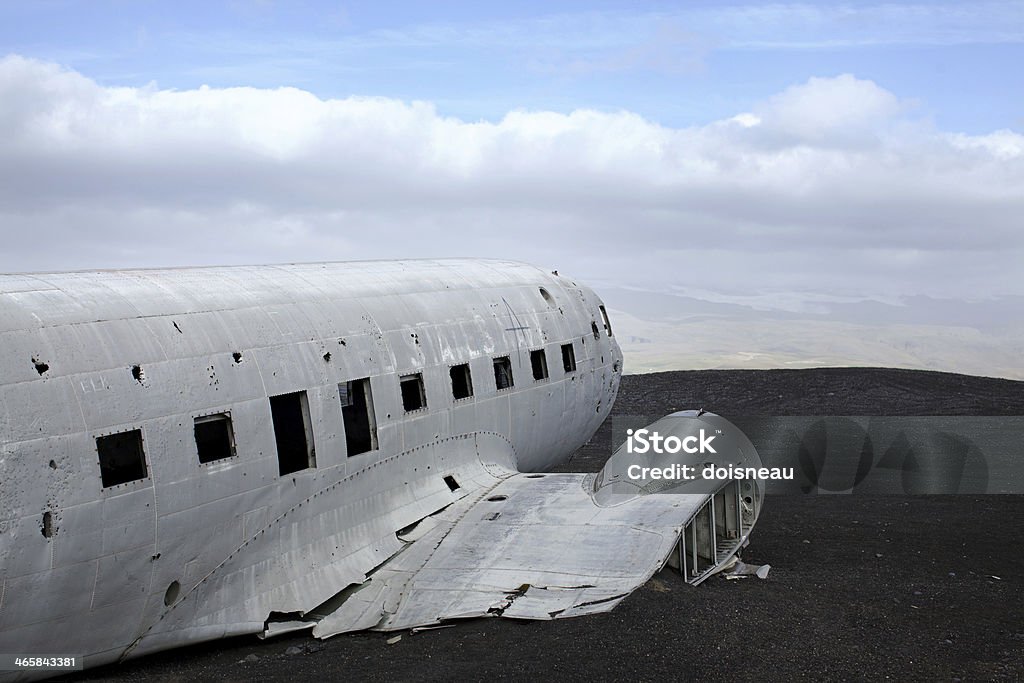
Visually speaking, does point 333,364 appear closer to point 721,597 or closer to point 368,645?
point 368,645

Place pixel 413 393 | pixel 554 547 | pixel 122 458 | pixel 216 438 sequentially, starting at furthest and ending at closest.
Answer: pixel 413 393
pixel 554 547
pixel 216 438
pixel 122 458

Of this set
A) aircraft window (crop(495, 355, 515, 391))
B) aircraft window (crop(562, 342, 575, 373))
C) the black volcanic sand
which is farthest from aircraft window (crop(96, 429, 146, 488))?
aircraft window (crop(562, 342, 575, 373))

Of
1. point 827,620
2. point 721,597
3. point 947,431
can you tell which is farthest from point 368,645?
point 947,431

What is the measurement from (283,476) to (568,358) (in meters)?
7.99

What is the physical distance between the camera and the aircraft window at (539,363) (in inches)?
749

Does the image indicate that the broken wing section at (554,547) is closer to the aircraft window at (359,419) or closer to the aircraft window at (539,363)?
the aircraft window at (359,419)

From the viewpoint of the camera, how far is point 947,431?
31.2 meters

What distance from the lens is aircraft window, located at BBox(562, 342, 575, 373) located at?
20.2m

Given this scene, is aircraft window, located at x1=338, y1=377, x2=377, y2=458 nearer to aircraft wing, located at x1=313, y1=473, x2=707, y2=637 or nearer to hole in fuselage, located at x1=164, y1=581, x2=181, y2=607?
aircraft wing, located at x1=313, y1=473, x2=707, y2=637

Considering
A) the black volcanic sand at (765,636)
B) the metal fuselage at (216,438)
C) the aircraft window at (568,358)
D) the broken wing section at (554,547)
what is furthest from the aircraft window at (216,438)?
the aircraft window at (568,358)

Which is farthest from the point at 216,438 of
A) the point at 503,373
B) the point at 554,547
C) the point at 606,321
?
the point at 606,321

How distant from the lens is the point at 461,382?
55.7 ft

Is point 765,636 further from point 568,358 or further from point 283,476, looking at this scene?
point 568,358

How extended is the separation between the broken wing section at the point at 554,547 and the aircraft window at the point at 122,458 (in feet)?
10.5
